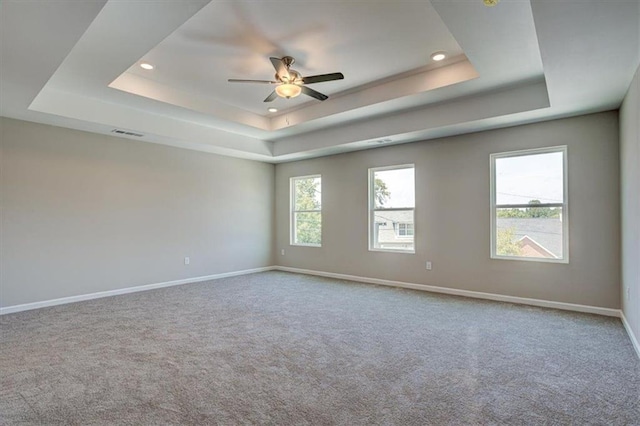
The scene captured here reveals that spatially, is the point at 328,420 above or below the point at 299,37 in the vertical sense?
below

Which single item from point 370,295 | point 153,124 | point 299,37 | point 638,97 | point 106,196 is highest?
point 299,37

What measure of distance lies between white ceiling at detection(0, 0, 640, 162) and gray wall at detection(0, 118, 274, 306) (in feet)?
1.34

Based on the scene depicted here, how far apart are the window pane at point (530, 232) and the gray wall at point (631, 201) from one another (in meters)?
0.75

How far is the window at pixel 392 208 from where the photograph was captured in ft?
19.8

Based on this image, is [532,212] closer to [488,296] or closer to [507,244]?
[507,244]

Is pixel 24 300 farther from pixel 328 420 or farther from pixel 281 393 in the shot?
pixel 328 420

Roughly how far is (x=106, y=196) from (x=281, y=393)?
4594 millimetres

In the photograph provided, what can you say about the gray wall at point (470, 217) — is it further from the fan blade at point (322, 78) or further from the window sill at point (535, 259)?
the fan blade at point (322, 78)

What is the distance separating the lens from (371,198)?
21.4 ft

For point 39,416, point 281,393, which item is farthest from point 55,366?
point 281,393

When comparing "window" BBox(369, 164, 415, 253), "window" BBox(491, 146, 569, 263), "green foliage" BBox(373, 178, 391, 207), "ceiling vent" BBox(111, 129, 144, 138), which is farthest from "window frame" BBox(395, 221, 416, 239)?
"ceiling vent" BBox(111, 129, 144, 138)

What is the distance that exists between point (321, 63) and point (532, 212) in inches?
140

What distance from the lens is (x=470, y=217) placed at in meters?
5.29

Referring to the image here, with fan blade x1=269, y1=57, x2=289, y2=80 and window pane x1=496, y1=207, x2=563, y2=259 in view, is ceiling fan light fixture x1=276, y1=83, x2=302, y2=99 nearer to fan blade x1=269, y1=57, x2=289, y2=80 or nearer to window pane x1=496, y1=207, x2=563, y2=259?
fan blade x1=269, y1=57, x2=289, y2=80
